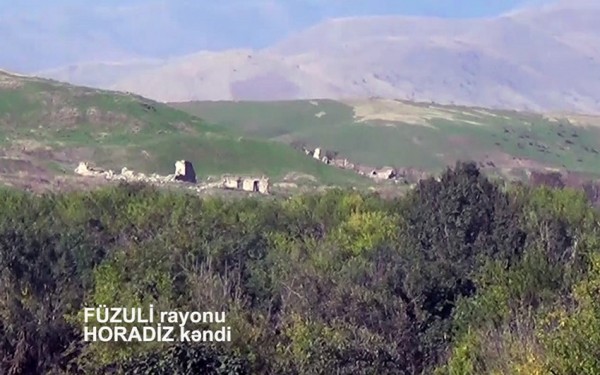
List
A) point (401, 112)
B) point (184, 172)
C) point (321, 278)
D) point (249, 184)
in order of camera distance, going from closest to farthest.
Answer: point (321, 278) < point (249, 184) < point (184, 172) < point (401, 112)

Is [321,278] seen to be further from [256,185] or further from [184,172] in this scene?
[184,172]

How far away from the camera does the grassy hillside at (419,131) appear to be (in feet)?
424

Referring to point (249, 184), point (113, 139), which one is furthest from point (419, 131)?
point (249, 184)

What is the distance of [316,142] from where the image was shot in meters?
134

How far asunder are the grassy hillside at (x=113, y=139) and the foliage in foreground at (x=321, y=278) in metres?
34.6

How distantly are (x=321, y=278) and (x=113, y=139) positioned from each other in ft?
215

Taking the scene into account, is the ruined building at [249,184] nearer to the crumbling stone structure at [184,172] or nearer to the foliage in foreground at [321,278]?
the crumbling stone structure at [184,172]

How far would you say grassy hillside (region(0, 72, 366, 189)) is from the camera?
9594 cm

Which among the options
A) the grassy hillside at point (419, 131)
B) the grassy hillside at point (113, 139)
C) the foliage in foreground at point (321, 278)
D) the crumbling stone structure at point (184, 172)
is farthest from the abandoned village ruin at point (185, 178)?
the grassy hillside at point (419, 131)

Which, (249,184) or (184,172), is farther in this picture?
(184,172)

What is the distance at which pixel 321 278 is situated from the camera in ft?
133

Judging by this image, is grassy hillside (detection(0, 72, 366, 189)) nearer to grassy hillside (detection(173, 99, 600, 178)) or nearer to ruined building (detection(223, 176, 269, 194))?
ruined building (detection(223, 176, 269, 194))

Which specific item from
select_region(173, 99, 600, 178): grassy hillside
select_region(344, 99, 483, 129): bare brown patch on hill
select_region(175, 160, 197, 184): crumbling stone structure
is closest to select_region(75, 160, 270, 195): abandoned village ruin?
select_region(175, 160, 197, 184): crumbling stone structure

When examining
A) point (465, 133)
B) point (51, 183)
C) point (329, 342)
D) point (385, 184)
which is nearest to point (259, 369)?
point (329, 342)
